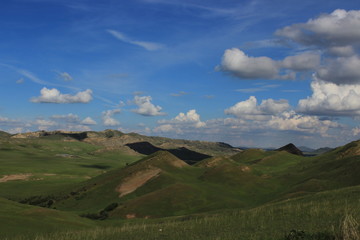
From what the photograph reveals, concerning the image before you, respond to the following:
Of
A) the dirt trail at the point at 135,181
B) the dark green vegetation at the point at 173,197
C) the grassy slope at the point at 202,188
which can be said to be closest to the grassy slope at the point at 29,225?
the dark green vegetation at the point at 173,197

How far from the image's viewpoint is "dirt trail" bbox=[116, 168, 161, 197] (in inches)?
4737

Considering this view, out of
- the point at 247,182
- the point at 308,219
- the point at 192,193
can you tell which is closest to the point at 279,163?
the point at 247,182

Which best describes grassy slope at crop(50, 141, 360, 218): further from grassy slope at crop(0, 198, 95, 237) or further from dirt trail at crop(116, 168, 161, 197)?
grassy slope at crop(0, 198, 95, 237)

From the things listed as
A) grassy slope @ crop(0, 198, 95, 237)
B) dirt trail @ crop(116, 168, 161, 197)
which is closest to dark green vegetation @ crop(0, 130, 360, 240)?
grassy slope @ crop(0, 198, 95, 237)

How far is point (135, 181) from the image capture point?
12731cm

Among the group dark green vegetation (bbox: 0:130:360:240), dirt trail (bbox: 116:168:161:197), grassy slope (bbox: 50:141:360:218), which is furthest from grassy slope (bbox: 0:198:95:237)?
dirt trail (bbox: 116:168:161:197)

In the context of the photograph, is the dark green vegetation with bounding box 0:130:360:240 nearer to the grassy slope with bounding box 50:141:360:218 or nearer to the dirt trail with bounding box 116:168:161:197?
the grassy slope with bounding box 50:141:360:218

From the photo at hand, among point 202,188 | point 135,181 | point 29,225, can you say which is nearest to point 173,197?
point 202,188

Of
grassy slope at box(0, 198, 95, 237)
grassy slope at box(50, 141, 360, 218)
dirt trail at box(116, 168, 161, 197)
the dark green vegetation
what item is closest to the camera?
grassy slope at box(0, 198, 95, 237)

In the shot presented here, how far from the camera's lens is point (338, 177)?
310 ft

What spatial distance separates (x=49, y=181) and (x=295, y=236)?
18530 cm

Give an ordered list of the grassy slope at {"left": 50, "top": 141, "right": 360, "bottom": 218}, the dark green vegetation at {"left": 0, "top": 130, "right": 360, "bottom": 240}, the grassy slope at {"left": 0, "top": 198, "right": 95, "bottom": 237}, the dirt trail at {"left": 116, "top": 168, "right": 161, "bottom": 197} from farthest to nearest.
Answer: the dirt trail at {"left": 116, "top": 168, "right": 161, "bottom": 197}, the grassy slope at {"left": 50, "top": 141, "right": 360, "bottom": 218}, the dark green vegetation at {"left": 0, "top": 130, "right": 360, "bottom": 240}, the grassy slope at {"left": 0, "top": 198, "right": 95, "bottom": 237}

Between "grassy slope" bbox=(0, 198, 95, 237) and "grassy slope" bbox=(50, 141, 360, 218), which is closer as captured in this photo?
"grassy slope" bbox=(0, 198, 95, 237)

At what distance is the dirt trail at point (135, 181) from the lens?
120 metres
